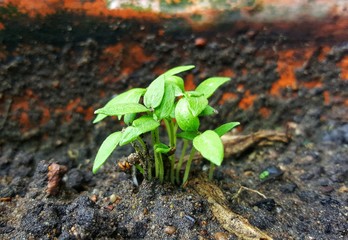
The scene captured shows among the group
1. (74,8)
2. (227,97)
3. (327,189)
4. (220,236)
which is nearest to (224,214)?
(220,236)

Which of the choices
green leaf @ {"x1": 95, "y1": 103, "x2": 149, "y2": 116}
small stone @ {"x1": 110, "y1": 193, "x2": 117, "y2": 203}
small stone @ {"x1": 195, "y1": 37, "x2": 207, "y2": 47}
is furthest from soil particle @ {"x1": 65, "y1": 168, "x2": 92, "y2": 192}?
small stone @ {"x1": 195, "y1": 37, "x2": 207, "y2": 47}

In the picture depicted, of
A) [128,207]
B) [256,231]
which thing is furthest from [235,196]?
[128,207]

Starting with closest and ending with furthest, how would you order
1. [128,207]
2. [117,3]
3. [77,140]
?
[128,207], [117,3], [77,140]

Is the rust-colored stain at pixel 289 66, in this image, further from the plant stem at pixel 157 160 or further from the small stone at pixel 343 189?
the plant stem at pixel 157 160

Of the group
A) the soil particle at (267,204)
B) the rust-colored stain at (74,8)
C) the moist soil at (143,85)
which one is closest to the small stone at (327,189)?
the moist soil at (143,85)

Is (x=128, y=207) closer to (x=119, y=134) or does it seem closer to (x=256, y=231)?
(x=119, y=134)

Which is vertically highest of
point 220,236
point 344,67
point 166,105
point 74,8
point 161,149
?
point 74,8

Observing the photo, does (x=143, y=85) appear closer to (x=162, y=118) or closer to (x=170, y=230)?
(x=162, y=118)
